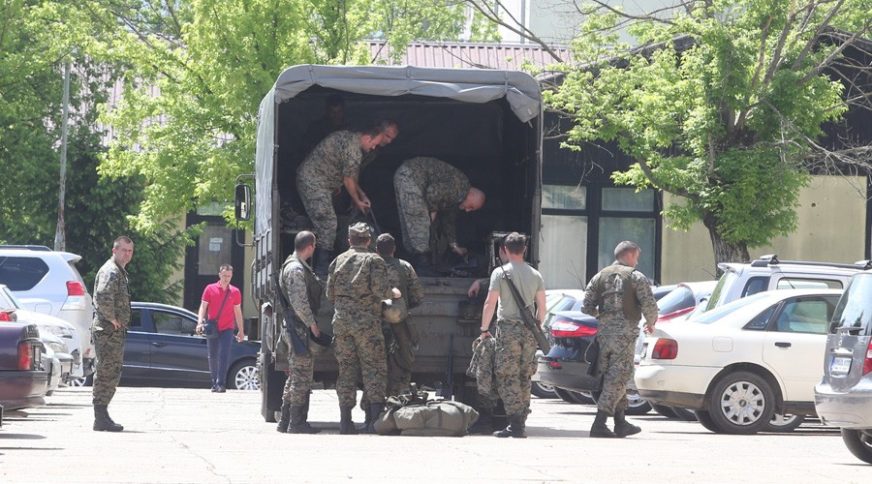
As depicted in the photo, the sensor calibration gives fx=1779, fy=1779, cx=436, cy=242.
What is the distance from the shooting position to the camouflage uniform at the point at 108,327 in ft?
50.5

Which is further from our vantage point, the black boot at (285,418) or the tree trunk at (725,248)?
the tree trunk at (725,248)

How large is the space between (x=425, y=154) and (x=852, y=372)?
6451mm

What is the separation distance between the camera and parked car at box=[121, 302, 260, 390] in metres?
25.6

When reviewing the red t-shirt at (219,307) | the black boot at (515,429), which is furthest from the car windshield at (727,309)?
the red t-shirt at (219,307)

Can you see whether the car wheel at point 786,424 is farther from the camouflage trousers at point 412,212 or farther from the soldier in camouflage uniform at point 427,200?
the camouflage trousers at point 412,212

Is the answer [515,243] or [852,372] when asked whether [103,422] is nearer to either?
[515,243]

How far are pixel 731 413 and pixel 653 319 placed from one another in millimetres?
1958

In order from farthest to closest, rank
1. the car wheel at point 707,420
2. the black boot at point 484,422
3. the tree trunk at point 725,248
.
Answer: the tree trunk at point 725,248, the car wheel at point 707,420, the black boot at point 484,422

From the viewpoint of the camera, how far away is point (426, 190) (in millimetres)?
16781

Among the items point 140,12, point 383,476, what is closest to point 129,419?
point 383,476

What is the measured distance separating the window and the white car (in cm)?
900

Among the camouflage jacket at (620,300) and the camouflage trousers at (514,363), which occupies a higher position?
the camouflage jacket at (620,300)

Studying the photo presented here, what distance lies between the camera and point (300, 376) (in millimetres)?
15281

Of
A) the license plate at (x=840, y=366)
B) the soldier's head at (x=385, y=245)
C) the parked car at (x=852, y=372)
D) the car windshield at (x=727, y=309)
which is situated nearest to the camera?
the parked car at (x=852, y=372)
